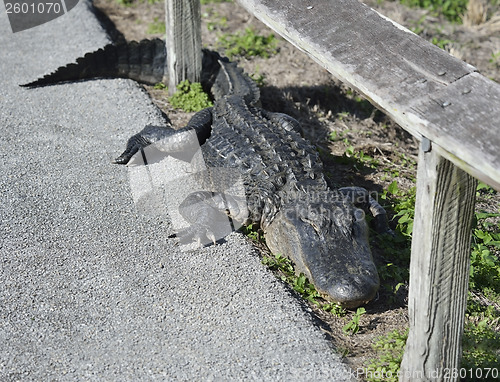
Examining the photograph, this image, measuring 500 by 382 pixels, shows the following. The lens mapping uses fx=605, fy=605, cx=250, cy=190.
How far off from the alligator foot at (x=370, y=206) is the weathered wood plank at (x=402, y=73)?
1.55m

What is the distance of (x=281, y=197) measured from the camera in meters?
4.27

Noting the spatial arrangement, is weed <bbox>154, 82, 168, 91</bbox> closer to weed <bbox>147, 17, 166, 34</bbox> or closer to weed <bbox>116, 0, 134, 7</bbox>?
weed <bbox>147, 17, 166, 34</bbox>

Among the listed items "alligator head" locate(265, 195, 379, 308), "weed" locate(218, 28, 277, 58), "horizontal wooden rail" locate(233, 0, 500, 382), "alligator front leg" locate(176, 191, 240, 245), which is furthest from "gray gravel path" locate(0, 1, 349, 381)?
"weed" locate(218, 28, 277, 58)

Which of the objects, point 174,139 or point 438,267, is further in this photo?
point 174,139

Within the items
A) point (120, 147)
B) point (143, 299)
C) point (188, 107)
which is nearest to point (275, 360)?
A: point (143, 299)

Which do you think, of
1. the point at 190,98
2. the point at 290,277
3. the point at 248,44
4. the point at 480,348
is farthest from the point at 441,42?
the point at 480,348

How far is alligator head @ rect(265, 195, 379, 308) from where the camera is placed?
3488mm

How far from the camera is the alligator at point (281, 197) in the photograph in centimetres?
365

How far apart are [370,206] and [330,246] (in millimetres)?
807

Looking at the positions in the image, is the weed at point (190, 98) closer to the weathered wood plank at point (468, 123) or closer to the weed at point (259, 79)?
the weed at point (259, 79)

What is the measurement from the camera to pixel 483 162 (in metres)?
2.14

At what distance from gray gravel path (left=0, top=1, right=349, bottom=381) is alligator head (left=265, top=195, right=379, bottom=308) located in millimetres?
214

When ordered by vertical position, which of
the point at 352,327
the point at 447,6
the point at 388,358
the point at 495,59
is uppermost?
the point at 388,358

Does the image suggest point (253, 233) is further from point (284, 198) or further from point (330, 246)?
point (330, 246)
